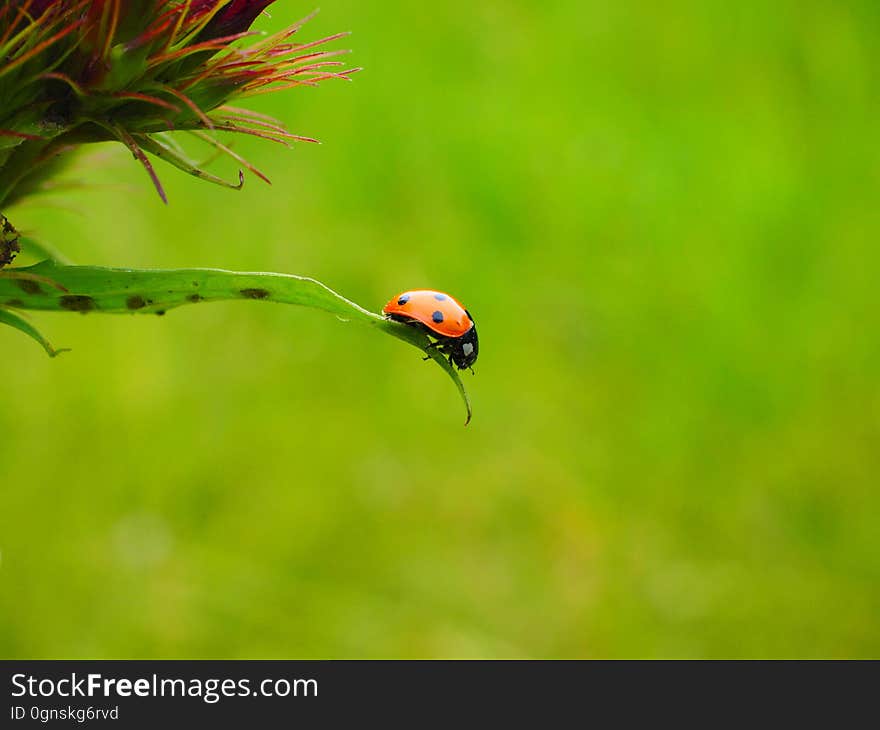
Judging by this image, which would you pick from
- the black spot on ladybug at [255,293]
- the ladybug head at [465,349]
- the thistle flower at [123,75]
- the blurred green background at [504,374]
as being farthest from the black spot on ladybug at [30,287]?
the blurred green background at [504,374]

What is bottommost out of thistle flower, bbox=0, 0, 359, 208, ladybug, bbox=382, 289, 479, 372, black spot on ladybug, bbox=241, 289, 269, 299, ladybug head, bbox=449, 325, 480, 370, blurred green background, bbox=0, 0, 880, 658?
black spot on ladybug, bbox=241, 289, 269, 299

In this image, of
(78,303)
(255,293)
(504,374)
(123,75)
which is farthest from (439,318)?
(504,374)

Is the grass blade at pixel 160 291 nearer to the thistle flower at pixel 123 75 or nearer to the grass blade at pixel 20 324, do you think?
the grass blade at pixel 20 324

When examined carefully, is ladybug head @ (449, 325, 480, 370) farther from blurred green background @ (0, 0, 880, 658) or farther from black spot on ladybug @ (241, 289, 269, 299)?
blurred green background @ (0, 0, 880, 658)

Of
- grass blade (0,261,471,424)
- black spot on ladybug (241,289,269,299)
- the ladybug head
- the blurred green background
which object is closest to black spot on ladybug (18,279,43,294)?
grass blade (0,261,471,424)

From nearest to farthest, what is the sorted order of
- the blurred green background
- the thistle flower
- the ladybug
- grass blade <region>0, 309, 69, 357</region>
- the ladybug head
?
the thistle flower → grass blade <region>0, 309, 69, 357</region> → the ladybug → the ladybug head → the blurred green background
